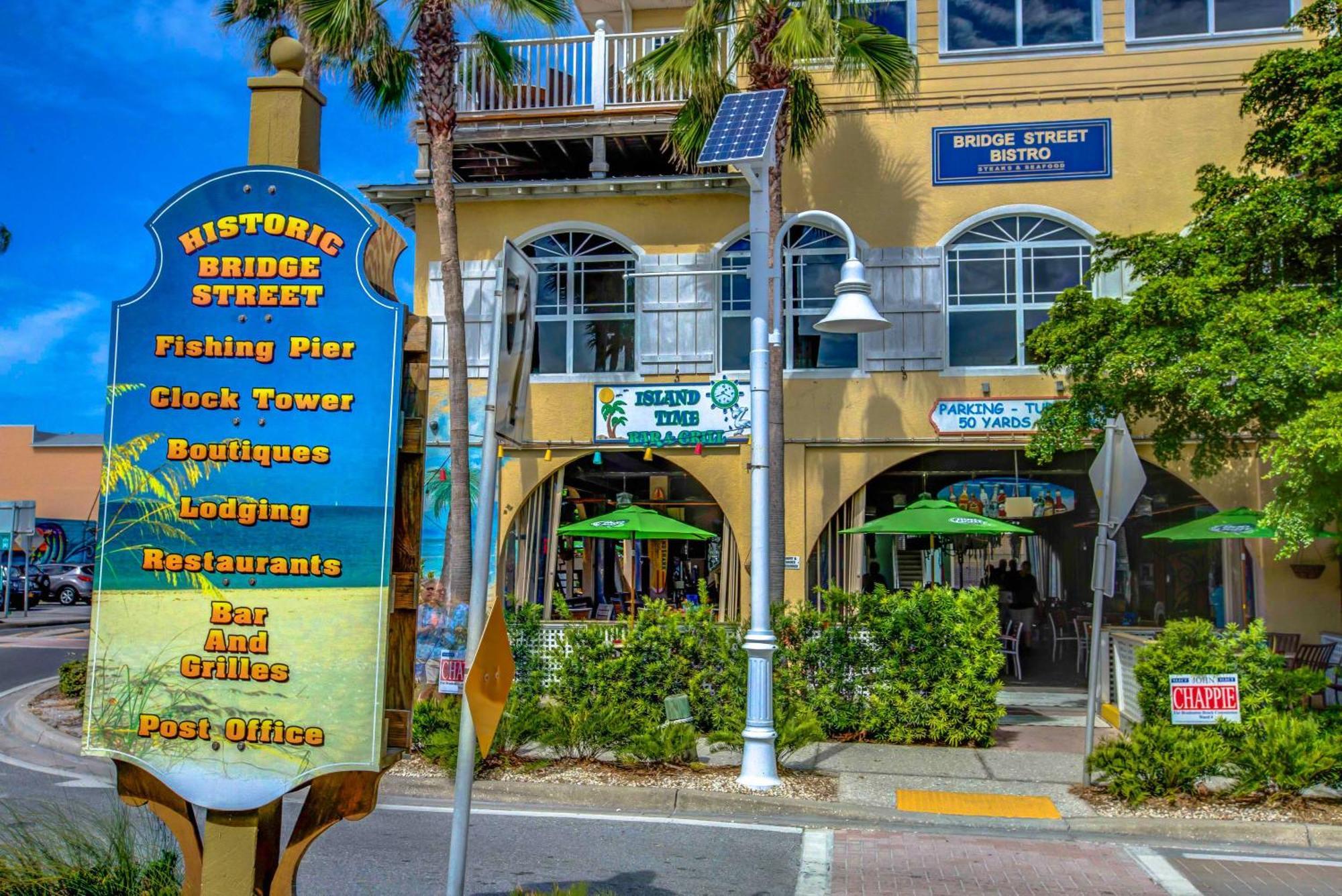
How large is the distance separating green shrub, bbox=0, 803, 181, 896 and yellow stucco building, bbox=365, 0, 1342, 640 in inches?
446

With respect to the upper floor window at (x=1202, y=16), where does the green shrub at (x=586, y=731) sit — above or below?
below

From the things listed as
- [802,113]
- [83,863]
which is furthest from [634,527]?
[83,863]

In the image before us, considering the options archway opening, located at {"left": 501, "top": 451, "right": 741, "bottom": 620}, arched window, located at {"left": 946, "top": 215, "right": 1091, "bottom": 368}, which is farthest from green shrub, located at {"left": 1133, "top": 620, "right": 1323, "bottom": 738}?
archway opening, located at {"left": 501, "top": 451, "right": 741, "bottom": 620}

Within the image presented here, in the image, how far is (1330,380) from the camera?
9906 mm

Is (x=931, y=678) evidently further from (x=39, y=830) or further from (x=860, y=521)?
(x=39, y=830)

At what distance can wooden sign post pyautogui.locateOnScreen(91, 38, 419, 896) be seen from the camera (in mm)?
4141

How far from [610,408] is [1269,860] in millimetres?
10674

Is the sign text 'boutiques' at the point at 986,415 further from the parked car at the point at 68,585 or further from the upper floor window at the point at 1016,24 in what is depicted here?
the parked car at the point at 68,585

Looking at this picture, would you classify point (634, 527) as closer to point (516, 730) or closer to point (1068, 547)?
point (516, 730)

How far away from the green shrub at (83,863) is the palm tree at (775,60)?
903 centimetres

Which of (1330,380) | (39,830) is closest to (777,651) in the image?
(1330,380)

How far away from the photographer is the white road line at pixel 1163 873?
22.2 feet

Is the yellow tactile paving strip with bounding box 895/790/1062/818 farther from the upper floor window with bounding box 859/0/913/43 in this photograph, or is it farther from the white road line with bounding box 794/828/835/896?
the upper floor window with bounding box 859/0/913/43

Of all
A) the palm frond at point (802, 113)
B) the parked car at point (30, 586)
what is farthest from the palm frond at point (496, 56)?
the parked car at point (30, 586)
